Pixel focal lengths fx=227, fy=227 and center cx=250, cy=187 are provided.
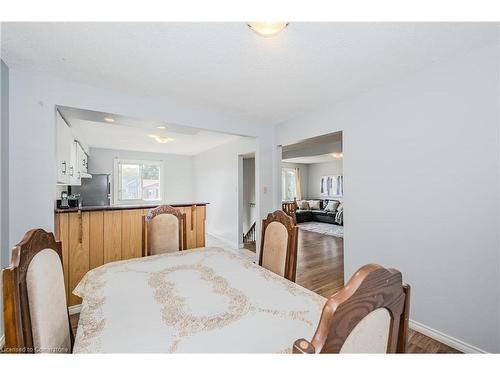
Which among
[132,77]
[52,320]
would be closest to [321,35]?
[132,77]

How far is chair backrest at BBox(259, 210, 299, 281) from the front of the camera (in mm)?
1625

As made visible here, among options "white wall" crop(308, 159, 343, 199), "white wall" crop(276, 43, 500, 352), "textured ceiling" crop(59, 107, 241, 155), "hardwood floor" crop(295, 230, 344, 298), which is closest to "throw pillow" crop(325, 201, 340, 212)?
"white wall" crop(308, 159, 343, 199)

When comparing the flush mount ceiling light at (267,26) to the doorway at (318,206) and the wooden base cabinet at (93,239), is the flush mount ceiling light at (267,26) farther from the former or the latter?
the wooden base cabinet at (93,239)

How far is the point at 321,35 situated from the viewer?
1515 millimetres

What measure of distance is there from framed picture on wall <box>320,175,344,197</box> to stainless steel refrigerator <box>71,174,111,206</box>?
7155mm

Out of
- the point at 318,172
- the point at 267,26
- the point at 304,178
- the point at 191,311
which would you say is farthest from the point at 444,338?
the point at 304,178

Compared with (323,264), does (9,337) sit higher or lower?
higher

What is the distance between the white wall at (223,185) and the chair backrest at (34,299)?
3.59 m

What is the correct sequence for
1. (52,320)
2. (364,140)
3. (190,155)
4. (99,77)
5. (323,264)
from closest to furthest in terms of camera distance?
(52,320)
(99,77)
(364,140)
(323,264)
(190,155)

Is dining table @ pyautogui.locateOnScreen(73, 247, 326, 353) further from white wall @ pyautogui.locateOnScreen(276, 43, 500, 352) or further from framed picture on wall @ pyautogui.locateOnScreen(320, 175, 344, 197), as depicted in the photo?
framed picture on wall @ pyautogui.locateOnScreen(320, 175, 344, 197)

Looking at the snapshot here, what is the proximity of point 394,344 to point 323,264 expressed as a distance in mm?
3238

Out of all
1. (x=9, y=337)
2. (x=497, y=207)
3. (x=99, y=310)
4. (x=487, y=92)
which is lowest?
(x=99, y=310)

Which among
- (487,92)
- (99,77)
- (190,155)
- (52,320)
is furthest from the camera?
(190,155)
